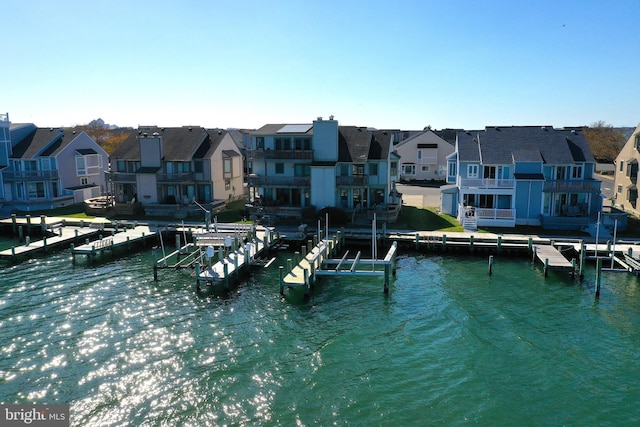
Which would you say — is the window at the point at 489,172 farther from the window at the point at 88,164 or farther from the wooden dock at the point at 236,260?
the window at the point at 88,164

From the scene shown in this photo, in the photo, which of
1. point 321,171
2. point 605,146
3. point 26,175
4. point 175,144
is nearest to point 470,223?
point 321,171

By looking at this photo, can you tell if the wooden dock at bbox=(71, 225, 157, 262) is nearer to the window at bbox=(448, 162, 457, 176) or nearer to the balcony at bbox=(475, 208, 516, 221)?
the balcony at bbox=(475, 208, 516, 221)

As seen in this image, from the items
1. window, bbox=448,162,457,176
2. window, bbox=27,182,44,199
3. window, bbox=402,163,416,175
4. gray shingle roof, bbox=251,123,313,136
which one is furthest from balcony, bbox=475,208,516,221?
window, bbox=27,182,44,199

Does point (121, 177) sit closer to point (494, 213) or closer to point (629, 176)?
point (494, 213)

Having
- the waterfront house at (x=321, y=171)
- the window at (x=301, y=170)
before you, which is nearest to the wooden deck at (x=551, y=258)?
the waterfront house at (x=321, y=171)

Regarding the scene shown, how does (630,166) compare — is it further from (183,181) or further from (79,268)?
Result: (79,268)

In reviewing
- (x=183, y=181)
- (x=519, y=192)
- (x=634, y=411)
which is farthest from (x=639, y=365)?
(x=183, y=181)

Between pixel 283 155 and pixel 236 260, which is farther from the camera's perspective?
pixel 283 155
